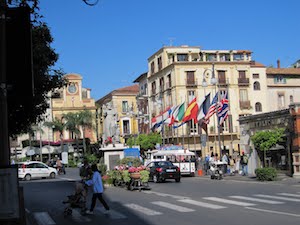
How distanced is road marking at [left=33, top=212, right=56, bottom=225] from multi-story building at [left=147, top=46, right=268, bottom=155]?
53.1 m

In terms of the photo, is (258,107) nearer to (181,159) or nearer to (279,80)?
(279,80)

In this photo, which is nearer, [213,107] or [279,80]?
[213,107]

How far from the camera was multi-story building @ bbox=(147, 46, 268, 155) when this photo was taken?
2731 inches

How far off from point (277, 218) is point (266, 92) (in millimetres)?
60565

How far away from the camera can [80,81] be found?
92062 millimetres

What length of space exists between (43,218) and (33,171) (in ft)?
91.4

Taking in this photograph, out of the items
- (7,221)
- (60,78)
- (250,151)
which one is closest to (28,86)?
(7,221)

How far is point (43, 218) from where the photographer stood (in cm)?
1457

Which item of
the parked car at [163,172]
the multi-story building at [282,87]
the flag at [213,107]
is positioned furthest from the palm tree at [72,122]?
the parked car at [163,172]

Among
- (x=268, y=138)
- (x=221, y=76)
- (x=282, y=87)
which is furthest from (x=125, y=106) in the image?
(x=268, y=138)

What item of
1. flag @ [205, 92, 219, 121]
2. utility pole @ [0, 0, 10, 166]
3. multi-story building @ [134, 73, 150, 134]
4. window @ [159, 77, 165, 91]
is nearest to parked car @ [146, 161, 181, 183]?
flag @ [205, 92, 219, 121]

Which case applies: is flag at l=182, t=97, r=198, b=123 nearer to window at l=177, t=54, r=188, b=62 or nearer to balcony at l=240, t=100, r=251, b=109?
balcony at l=240, t=100, r=251, b=109

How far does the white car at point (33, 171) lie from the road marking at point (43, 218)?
1032 inches

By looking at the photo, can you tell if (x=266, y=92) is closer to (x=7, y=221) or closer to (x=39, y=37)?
(x=39, y=37)
